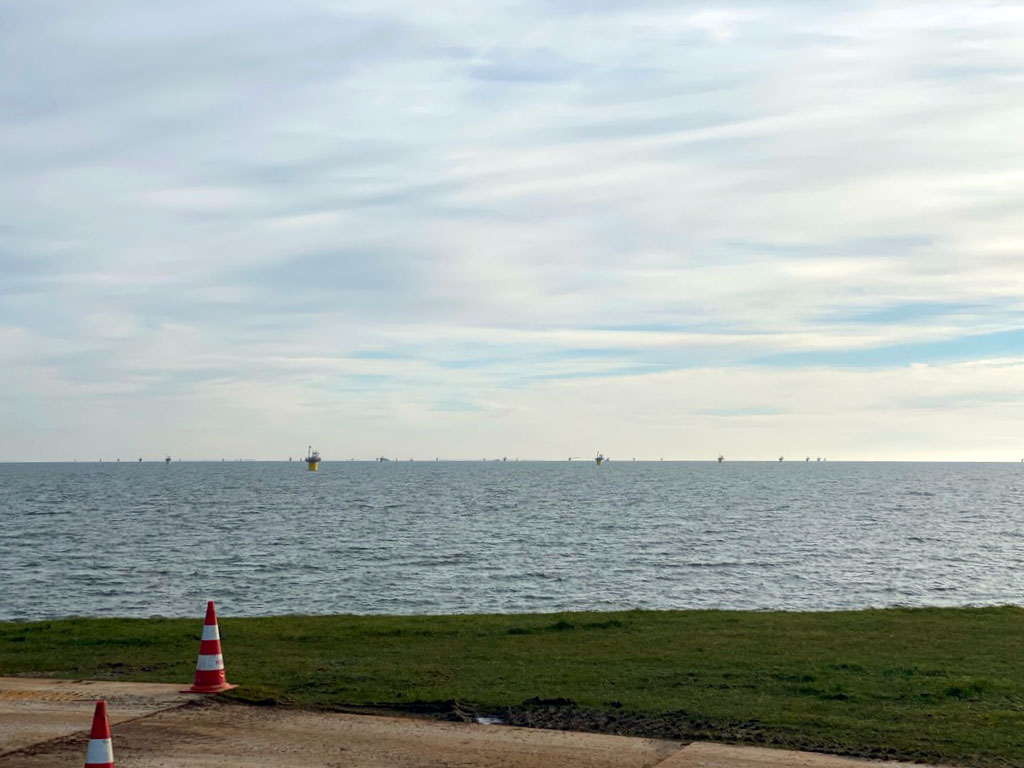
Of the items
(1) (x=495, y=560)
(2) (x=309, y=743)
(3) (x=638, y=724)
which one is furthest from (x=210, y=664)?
(1) (x=495, y=560)

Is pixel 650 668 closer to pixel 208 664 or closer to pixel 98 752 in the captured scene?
pixel 208 664

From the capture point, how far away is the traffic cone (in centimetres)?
1235

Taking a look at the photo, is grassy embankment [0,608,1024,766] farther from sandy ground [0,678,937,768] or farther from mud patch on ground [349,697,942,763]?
sandy ground [0,678,937,768]

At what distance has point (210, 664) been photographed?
1243 centimetres

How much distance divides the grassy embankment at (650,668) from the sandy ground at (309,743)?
0.58 meters

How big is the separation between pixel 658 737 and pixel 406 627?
29.1ft

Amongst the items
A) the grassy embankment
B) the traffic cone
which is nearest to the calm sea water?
the grassy embankment

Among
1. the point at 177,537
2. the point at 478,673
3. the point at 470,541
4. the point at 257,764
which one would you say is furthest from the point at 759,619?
the point at 177,537

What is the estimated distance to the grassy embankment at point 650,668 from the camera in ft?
34.8

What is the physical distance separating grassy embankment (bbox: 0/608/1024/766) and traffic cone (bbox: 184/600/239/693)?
0.38m

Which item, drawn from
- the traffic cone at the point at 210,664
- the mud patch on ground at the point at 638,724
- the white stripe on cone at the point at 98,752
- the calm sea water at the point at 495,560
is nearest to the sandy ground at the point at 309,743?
the mud patch on ground at the point at 638,724

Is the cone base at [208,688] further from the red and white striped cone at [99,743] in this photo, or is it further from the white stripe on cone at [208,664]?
the red and white striped cone at [99,743]

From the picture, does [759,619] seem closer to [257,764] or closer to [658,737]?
[658,737]

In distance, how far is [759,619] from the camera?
1880 cm
